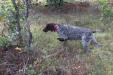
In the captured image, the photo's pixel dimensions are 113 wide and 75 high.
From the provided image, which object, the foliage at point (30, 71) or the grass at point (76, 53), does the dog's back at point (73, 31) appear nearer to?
the grass at point (76, 53)

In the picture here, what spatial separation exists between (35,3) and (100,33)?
19.9 feet

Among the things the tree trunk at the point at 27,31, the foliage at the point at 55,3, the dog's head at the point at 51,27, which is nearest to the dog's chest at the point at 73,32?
the dog's head at the point at 51,27

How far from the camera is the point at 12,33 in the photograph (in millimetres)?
8992

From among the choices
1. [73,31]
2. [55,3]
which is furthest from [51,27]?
[55,3]

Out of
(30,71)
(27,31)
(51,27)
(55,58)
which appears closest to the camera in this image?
(30,71)

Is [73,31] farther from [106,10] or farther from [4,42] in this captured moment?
[106,10]

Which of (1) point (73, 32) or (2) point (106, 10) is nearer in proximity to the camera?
(1) point (73, 32)

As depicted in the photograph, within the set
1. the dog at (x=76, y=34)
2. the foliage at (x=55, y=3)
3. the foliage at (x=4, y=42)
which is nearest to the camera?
Result: the foliage at (x=4, y=42)

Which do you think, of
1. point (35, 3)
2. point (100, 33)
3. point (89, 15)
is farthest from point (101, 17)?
point (35, 3)

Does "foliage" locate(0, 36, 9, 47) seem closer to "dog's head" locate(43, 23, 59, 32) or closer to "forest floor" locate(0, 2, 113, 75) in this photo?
"forest floor" locate(0, 2, 113, 75)

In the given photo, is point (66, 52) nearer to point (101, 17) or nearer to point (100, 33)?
point (100, 33)

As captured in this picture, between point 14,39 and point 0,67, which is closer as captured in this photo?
point 0,67

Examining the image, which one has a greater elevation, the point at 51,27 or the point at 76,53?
the point at 51,27

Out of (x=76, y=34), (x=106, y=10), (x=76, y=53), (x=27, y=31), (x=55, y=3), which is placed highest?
(x=27, y=31)
